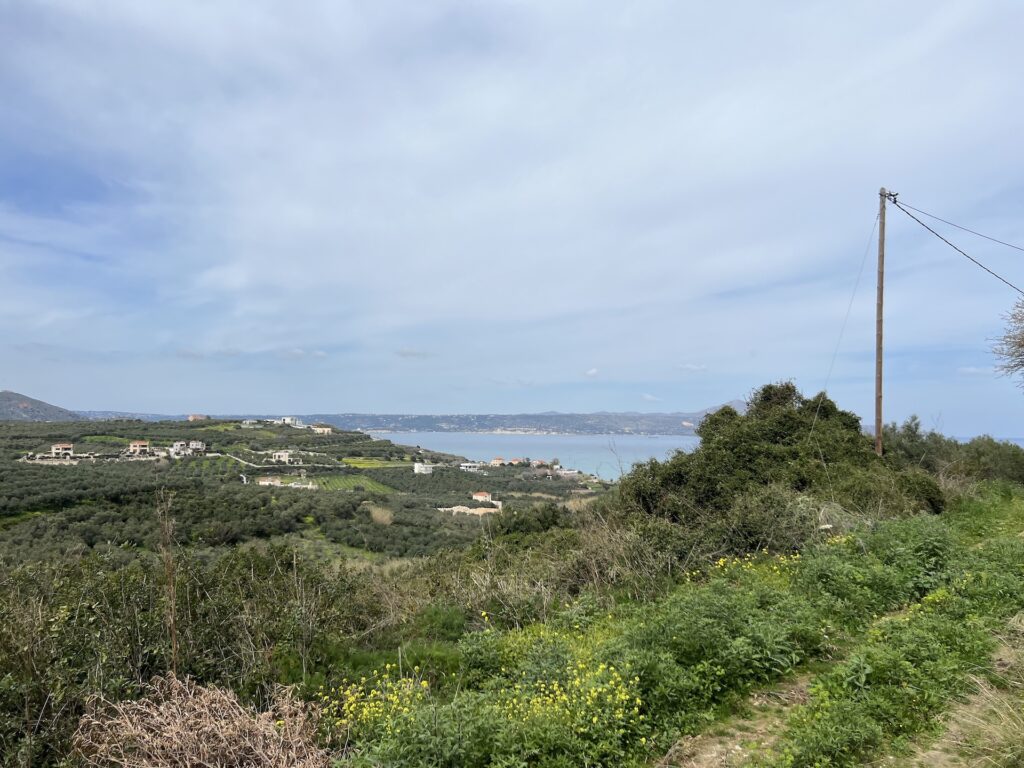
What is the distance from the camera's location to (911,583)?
18.1ft

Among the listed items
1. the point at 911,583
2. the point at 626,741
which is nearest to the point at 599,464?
the point at 911,583

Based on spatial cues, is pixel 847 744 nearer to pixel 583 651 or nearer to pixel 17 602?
pixel 583 651

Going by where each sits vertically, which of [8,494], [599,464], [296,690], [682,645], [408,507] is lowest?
[408,507]

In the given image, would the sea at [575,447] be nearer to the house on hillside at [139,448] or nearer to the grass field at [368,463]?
the grass field at [368,463]

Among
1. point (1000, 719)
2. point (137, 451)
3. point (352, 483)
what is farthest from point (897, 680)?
point (137, 451)

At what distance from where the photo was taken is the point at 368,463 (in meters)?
63.3

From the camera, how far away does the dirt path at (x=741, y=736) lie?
319cm

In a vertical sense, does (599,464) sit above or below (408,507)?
above

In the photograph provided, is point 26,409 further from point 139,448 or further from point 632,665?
point 632,665

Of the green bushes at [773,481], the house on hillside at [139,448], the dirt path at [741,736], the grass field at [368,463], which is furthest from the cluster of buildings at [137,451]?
the dirt path at [741,736]

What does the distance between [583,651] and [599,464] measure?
268 inches

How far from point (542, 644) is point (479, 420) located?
13910cm

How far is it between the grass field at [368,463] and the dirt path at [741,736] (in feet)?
193

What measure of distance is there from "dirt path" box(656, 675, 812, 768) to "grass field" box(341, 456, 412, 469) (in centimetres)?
5894
